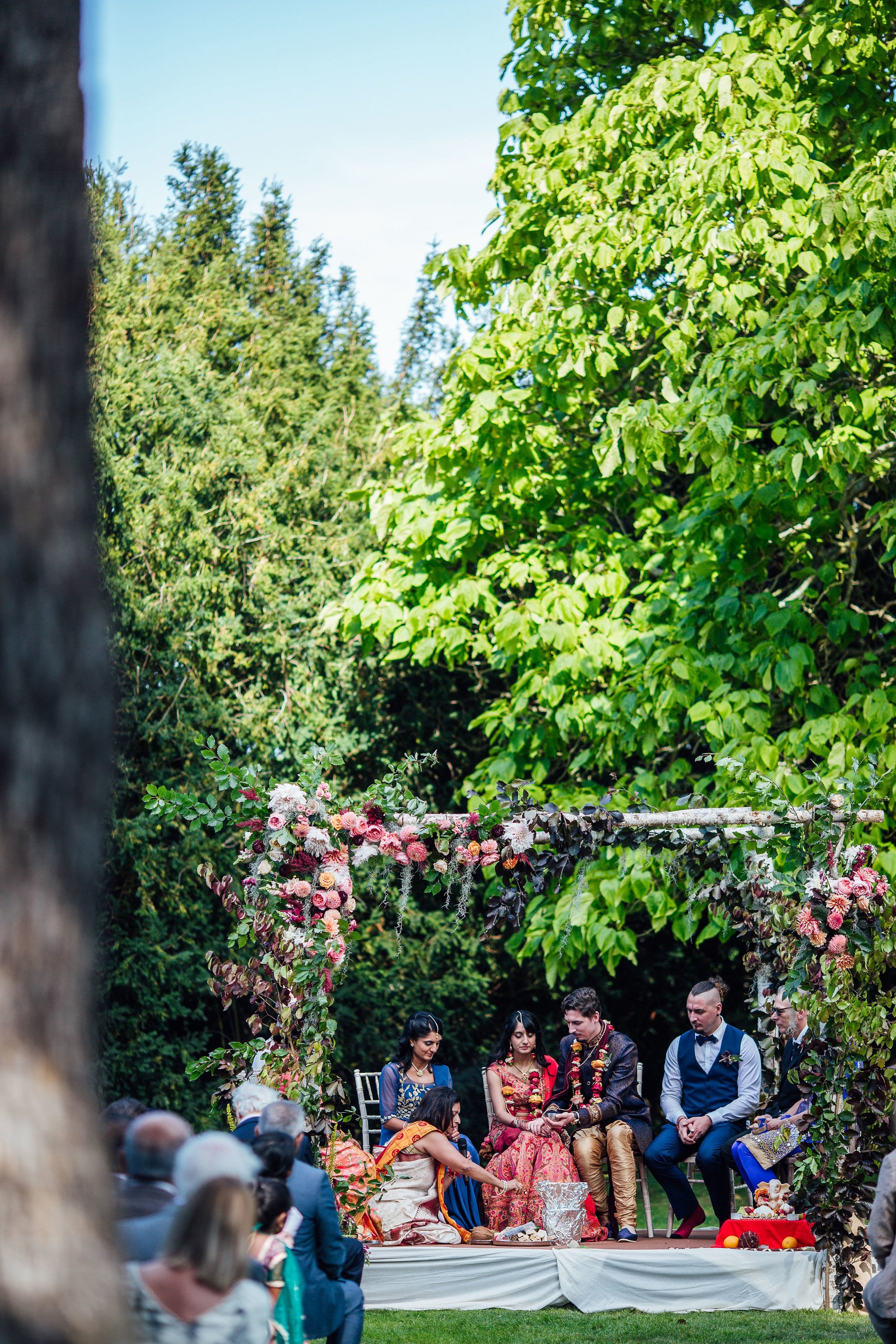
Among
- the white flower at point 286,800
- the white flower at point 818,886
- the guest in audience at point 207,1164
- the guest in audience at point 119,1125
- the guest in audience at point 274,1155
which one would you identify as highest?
the white flower at point 286,800

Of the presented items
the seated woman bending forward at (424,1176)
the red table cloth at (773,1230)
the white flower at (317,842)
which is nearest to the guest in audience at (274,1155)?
the white flower at (317,842)

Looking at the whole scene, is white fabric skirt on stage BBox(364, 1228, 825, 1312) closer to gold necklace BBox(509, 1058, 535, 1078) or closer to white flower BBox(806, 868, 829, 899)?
gold necklace BBox(509, 1058, 535, 1078)

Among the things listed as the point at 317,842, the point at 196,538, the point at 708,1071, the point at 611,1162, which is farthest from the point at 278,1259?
the point at 196,538

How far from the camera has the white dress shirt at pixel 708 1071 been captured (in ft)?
26.1

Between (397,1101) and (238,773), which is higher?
(238,773)

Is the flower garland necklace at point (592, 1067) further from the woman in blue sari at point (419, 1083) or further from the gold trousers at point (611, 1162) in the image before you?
the woman in blue sari at point (419, 1083)

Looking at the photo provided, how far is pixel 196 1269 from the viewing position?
2.69 metres

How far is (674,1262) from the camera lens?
686 cm

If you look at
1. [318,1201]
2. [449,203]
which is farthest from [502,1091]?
[449,203]

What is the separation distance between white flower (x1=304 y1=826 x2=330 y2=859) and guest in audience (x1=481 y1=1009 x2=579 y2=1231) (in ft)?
5.75

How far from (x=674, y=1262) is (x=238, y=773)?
323cm

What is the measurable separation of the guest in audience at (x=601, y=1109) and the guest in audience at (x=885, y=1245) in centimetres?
333

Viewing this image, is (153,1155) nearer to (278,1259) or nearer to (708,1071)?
(278,1259)

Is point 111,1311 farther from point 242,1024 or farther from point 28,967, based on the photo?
point 242,1024
